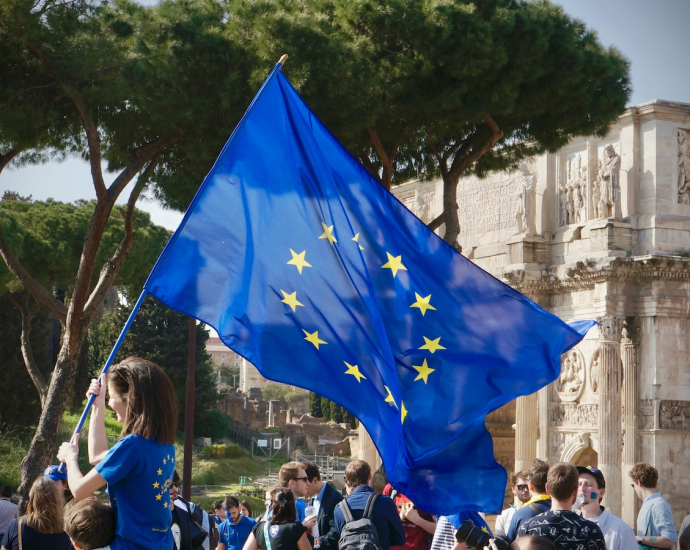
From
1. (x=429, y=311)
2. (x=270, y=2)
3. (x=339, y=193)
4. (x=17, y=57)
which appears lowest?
(x=429, y=311)

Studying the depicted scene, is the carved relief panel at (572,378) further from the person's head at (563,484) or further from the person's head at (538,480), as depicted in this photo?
the person's head at (563,484)

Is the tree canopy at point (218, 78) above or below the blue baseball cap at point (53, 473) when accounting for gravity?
above

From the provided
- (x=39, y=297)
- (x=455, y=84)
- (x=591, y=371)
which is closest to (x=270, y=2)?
(x=455, y=84)

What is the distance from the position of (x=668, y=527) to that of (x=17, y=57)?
10.0m

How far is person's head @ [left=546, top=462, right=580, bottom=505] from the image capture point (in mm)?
5348

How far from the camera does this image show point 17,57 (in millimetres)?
13719

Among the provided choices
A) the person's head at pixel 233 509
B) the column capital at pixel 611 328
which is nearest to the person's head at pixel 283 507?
the person's head at pixel 233 509

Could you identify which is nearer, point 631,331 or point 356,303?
point 356,303

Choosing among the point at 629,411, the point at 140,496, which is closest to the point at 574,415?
A: the point at 629,411

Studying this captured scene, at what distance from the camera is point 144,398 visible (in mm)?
4496

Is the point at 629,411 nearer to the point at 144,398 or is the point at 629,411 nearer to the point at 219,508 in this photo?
the point at 219,508

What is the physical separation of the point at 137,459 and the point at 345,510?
2.33 metres

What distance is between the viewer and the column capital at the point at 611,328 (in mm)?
21969

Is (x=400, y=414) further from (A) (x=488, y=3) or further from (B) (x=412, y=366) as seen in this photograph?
(A) (x=488, y=3)
